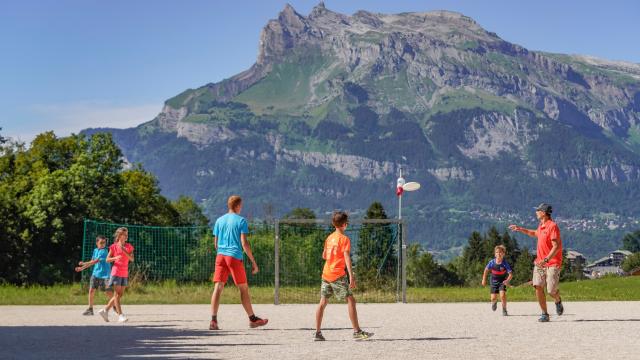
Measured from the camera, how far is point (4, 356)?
43.9 ft

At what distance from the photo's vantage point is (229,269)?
1714 centimetres

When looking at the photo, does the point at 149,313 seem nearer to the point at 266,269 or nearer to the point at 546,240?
the point at 546,240

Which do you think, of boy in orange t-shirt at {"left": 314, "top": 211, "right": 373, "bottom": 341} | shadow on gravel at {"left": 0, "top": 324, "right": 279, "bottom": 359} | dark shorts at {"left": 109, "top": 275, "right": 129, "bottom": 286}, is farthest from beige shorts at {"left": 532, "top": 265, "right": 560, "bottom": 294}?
dark shorts at {"left": 109, "top": 275, "right": 129, "bottom": 286}

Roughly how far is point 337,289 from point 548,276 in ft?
18.0

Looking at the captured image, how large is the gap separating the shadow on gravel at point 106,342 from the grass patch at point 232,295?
905 centimetres

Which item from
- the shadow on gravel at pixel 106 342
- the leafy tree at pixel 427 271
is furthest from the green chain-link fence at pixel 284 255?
the leafy tree at pixel 427 271

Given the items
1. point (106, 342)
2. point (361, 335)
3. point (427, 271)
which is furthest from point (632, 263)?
point (106, 342)

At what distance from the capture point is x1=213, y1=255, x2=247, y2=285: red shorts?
17.0 meters

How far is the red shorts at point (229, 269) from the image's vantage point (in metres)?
17.0

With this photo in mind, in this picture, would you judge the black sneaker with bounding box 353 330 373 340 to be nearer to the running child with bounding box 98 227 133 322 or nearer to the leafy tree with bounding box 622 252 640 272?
the running child with bounding box 98 227 133 322

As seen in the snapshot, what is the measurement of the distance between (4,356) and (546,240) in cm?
957

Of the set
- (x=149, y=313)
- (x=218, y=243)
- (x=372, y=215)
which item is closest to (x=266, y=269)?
(x=149, y=313)

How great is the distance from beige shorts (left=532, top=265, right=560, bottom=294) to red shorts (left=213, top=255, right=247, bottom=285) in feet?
17.5

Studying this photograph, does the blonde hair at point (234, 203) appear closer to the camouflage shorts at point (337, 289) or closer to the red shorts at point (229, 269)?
the red shorts at point (229, 269)
